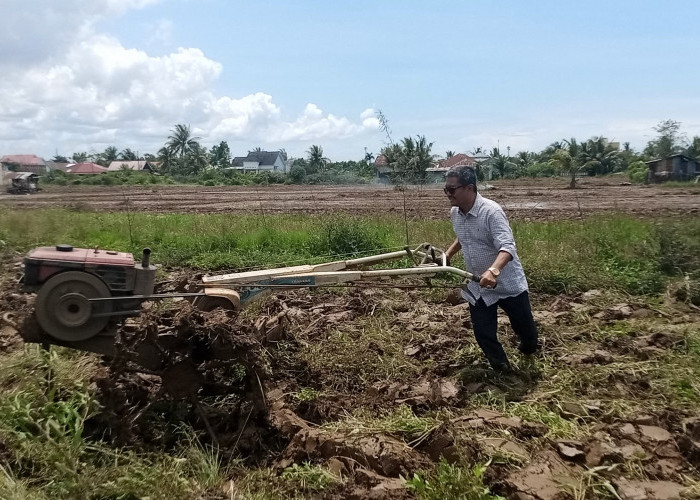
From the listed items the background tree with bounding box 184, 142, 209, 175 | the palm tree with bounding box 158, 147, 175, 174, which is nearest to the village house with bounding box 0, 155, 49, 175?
the palm tree with bounding box 158, 147, 175, 174

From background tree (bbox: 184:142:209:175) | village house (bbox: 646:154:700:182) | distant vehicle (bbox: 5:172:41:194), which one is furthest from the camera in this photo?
background tree (bbox: 184:142:209:175)

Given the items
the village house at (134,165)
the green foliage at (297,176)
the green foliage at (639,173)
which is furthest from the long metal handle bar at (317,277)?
the village house at (134,165)

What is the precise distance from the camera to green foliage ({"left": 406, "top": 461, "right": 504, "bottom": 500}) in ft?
10.5

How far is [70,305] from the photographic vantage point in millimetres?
3990

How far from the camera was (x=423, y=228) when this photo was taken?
450 inches

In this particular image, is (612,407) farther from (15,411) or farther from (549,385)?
(15,411)

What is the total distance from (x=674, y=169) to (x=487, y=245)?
39.7m

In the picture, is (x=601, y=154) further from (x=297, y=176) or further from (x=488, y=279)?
(x=488, y=279)

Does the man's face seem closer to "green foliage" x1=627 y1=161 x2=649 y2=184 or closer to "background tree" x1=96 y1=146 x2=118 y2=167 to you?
"green foliage" x1=627 y1=161 x2=649 y2=184

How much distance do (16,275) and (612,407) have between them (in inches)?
318

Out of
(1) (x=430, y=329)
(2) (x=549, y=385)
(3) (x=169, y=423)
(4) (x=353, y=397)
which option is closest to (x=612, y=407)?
A: (2) (x=549, y=385)

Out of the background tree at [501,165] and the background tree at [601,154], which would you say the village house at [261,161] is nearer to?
the background tree at [501,165]

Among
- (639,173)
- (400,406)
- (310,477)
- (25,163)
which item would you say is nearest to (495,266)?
(400,406)

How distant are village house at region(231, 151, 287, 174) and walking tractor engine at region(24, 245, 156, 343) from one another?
84430 millimetres
